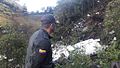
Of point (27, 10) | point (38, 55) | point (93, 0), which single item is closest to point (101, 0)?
point (93, 0)

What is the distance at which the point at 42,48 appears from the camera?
445 centimetres

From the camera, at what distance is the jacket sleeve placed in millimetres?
4414

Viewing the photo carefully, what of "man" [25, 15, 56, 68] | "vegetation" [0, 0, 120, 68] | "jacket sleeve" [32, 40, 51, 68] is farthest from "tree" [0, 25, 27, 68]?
"jacket sleeve" [32, 40, 51, 68]

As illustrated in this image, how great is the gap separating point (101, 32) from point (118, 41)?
195 cm

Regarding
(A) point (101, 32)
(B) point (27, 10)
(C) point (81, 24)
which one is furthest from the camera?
(B) point (27, 10)

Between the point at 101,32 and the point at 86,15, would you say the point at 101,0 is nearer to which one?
the point at 86,15

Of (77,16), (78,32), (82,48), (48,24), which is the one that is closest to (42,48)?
(48,24)

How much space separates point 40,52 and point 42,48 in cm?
6

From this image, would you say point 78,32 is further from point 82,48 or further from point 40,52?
point 40,52

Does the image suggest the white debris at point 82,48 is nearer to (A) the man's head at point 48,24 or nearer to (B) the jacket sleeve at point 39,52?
(A) the man's head at point 48,24

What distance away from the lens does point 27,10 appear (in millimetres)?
18688

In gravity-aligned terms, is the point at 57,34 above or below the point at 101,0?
below

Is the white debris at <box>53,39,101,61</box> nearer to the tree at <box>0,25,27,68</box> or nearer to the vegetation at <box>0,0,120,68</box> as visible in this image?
the vegetation at <box>0,0,120,68</box>

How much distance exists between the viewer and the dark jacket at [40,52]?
14.5 ft
